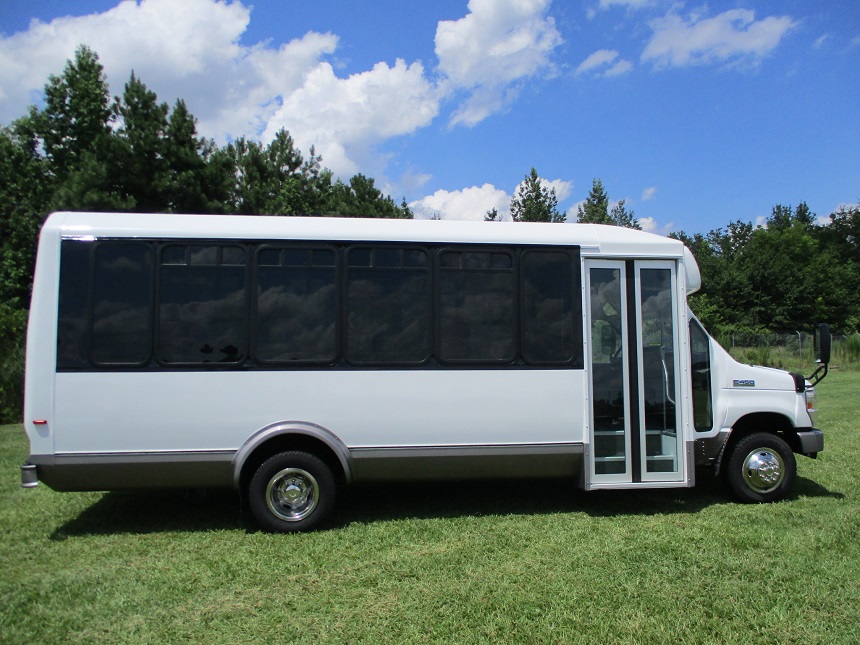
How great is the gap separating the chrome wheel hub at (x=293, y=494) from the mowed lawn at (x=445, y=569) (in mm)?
253

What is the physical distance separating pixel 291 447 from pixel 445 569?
191 cm

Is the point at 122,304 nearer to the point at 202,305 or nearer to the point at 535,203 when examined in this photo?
the point at 202,305

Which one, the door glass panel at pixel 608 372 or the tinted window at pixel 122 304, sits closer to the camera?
the tinted window at pixel 122 304

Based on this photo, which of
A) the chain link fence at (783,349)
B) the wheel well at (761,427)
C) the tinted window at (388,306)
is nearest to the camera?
the tinted window at (388,306)

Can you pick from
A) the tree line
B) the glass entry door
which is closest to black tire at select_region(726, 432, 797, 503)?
the glass entry door

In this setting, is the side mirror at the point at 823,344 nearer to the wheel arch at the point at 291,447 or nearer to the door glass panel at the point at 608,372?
the door glass panel at the point at 608,372

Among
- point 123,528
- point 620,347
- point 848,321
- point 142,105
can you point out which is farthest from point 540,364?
point 848,321

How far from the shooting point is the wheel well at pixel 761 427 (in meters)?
6.91

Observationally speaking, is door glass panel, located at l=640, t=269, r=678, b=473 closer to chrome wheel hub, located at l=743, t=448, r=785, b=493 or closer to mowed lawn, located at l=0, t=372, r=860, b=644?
mowed lawn, located at l=0, t=372, r=860, b=644

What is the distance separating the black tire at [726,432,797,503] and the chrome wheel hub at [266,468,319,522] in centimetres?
419

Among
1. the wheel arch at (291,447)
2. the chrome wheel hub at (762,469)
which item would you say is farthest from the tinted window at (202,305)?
the chrome wheel hub at (762,469)

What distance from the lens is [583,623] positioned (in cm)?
418

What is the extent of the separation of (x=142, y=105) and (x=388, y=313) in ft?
64.7

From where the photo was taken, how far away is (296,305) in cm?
615
